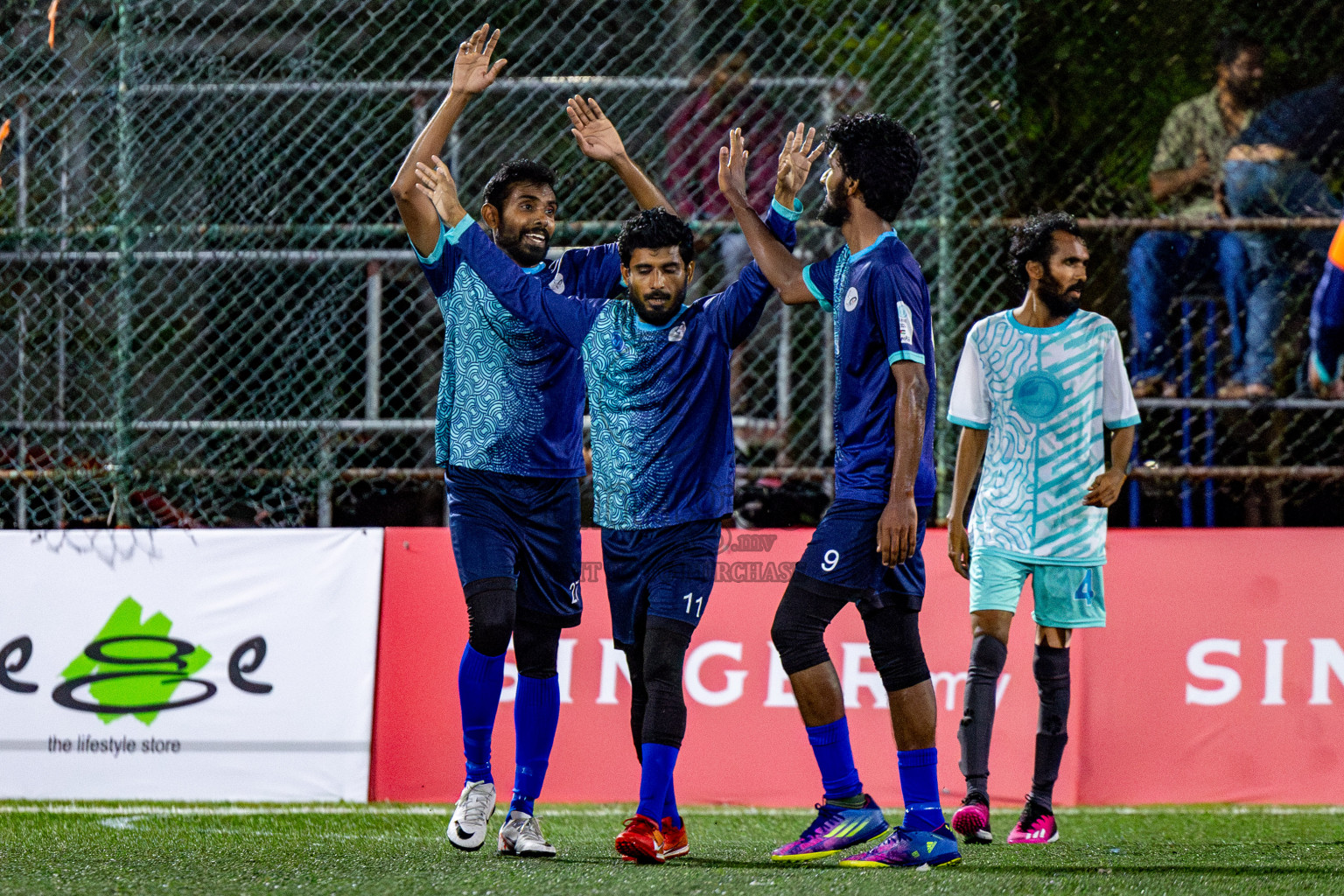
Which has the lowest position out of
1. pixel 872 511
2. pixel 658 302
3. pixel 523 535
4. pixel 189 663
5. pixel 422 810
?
pixel 422 810

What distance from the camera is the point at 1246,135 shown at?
6535 mm

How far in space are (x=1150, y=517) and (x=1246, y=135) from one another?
1809mm

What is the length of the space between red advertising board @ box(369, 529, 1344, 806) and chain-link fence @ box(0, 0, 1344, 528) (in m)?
0.68

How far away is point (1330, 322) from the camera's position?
8.53 feet

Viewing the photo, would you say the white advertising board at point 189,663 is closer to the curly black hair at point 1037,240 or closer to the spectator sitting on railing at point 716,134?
the spectator sitting on railing at point 716,134

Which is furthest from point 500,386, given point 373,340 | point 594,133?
point 373,340

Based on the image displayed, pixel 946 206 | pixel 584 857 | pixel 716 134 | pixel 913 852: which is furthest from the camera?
pixel 716 134

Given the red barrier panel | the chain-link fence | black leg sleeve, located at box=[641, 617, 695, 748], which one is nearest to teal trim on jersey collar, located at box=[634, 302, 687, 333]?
black leg sleeve, located at box=[641, 617, 695, 748]

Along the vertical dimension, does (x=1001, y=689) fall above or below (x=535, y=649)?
below

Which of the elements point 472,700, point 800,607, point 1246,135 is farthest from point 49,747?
point 1246,135

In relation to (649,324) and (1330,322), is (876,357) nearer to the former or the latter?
(649,324)

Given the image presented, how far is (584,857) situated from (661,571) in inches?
33.1

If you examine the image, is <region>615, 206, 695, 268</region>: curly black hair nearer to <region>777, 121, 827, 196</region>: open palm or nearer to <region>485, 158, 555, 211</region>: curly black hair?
<region>777, 121, 827, 196</region>: open palm

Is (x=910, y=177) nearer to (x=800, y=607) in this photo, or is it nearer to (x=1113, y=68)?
(x=800, y=607)
